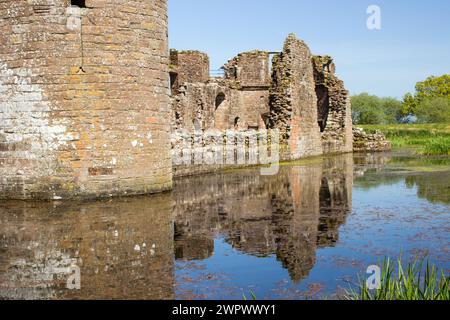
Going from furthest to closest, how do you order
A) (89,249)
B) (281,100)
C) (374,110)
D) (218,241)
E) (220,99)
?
(374,110), (220,99), (281,100), (218,241), (89,249)

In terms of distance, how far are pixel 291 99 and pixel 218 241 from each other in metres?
15.6

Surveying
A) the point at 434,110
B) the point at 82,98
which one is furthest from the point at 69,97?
the point at 434,110

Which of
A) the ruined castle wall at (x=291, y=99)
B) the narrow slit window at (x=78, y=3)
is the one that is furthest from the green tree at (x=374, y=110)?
the narrow slit window at (x=78, y=3)

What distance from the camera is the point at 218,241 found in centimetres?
688

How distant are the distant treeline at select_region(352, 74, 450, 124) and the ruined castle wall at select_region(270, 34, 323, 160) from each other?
5524cm

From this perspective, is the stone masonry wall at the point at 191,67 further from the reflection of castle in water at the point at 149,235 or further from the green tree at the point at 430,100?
the green tree at the point at 430,100

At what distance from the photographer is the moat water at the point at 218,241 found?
4.83 meters

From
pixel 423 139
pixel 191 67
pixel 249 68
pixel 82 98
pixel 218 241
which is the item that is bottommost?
pixel 218 241

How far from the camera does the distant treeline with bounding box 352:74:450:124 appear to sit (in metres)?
76.8

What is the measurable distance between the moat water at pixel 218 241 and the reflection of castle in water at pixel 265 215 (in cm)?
2

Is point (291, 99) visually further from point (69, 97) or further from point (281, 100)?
point (69, 97)

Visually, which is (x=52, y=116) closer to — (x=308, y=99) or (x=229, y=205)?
(x=229, y=205)

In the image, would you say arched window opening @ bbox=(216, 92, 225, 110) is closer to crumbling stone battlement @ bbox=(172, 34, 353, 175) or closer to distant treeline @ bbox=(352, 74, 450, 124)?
crumbling stone battlement @ bbox=(172, 34, 353, 175)

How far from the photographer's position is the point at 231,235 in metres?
7.23
